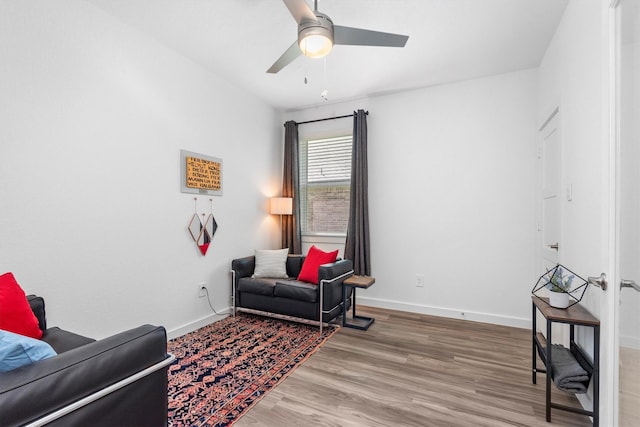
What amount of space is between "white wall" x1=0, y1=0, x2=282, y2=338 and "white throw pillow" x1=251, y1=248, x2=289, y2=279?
0.40 metres

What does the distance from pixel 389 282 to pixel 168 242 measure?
269cm

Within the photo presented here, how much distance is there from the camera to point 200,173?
334cm

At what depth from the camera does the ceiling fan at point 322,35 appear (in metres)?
1.73

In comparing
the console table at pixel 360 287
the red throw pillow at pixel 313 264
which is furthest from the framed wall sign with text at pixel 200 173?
the console table at pixel 360 287

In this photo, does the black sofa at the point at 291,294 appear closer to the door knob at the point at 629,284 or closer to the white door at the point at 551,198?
the white door at the point at 551,198

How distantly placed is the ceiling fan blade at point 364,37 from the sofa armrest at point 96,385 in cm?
196

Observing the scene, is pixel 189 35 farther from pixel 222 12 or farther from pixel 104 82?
pixel 104 82

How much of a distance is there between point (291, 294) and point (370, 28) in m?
2.66

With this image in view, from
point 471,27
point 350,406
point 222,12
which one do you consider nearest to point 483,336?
point 350,406

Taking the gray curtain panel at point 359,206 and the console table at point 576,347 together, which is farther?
the gray curtain panel at point 359,206

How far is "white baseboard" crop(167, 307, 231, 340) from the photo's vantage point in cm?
304

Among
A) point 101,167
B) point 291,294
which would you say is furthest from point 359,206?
point 101,167

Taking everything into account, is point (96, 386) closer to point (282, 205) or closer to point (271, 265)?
point (271, 265)

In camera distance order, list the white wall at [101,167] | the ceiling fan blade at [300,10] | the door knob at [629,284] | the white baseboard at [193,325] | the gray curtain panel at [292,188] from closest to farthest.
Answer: the door knob at [629,284] < the ceiling fan blade at [300,10] < the white wall at [101,167] < the white baseboard at [193,325] < the gray curtain panel at [292,188]
